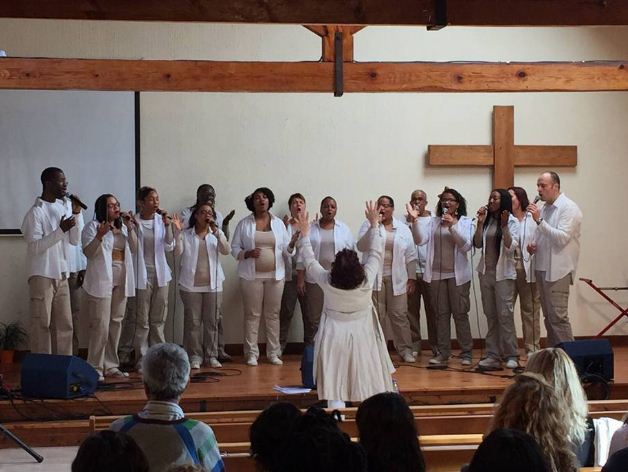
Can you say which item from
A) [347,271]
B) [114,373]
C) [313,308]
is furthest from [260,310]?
[347,271]

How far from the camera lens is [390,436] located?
10.2 ft

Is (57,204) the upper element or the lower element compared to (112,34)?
lower

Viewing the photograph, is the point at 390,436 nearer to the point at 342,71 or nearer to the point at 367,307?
the point at 367,307

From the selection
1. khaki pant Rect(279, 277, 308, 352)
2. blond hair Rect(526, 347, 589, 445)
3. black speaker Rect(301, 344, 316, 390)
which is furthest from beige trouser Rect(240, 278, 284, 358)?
blond hair Rect(526, 347, 589, 445)

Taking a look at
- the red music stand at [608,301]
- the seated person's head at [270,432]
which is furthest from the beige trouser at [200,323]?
the seated person's head at [270,432]

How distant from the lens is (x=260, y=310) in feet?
31.2

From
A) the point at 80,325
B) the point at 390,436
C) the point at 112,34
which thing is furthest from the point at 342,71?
the point at 390,436

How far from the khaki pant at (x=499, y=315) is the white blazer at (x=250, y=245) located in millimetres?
1839

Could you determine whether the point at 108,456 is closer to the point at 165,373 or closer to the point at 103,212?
the point at 165,373

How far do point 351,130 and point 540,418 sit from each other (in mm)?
7358

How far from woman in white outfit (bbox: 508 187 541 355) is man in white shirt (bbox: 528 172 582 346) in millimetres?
269

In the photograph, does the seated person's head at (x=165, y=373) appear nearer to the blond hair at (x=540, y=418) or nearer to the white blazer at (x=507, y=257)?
the blond hair at (x=540, y=418)

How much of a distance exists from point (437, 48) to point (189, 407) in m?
4.97

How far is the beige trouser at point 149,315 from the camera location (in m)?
9.03
